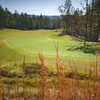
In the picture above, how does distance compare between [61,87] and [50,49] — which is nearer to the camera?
[61,87]

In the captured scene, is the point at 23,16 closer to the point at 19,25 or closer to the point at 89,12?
the point at 19,25

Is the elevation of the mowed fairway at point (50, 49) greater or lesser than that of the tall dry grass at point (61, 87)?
lesser

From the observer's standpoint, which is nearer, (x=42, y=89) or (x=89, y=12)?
(x=42, y=89)

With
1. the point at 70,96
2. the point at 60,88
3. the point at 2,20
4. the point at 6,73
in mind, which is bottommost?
the point at 6,73

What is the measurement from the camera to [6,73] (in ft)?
17.3

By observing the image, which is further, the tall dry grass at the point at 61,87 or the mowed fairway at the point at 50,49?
the mowed fairway at the point at 50,49

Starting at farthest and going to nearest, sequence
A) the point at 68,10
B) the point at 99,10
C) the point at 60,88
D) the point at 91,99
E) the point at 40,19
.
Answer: the point at 40,19
the point at 68,10
the point at 99,10
the point at 91,99
the point at 60,88

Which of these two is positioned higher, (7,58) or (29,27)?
(29,27)

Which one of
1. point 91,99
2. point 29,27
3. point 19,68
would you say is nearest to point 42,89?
point 91,99

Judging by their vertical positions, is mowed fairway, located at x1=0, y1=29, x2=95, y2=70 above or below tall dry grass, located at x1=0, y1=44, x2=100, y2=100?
below

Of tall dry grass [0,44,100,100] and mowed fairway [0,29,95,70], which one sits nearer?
tall dry grass [0,44,100,100]

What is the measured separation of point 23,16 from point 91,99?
62780 millimetres

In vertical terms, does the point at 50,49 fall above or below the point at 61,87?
below

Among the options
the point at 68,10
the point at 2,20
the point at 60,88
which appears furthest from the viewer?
the point at 2,20
